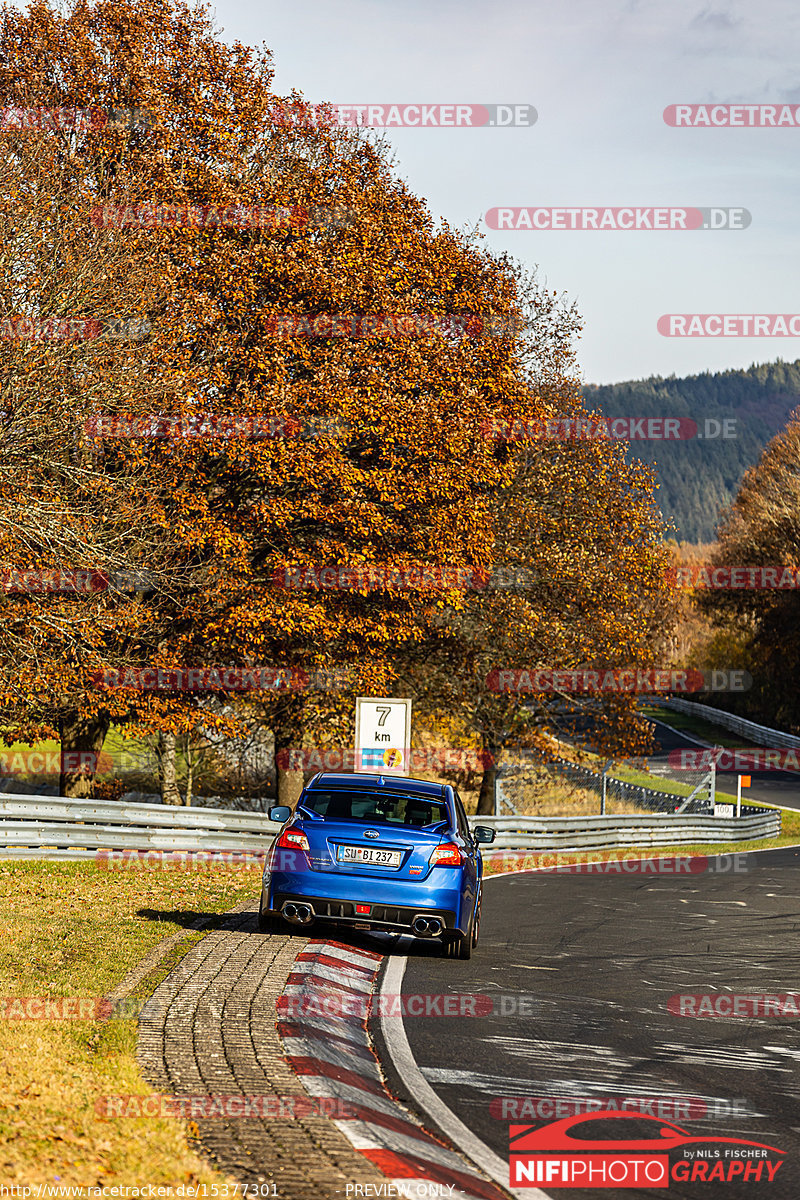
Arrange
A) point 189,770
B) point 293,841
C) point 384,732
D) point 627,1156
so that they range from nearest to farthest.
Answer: point 627,1156, point 293,841, point 384,732, point 189,770

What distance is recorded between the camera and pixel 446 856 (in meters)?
10.9

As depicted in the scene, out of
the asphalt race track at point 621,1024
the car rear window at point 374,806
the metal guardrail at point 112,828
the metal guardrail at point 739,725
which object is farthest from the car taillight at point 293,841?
the metal guardrail at point 739,725

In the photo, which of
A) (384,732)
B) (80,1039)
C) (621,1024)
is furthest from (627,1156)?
(384,732)

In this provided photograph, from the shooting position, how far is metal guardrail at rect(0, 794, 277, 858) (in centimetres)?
1642

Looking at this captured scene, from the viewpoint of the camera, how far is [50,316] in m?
18.5

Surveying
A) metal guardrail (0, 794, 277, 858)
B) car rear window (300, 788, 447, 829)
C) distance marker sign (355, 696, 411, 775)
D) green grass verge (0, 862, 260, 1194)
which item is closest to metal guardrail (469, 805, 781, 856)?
distance marker sign (355, 696, 411, 775)

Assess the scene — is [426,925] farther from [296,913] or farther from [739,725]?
[739,725]

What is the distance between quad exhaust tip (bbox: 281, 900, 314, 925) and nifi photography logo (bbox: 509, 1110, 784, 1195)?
4.86 m

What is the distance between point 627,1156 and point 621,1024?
330 centimetres

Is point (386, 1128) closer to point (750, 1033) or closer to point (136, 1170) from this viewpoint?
point (136, 1170)

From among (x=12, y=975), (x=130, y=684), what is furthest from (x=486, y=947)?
(x=130, y=684)

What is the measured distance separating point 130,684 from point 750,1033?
14.6m

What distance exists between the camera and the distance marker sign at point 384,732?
1989 centimetres

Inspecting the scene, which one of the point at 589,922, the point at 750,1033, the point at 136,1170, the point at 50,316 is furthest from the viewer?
the point at 50,316
